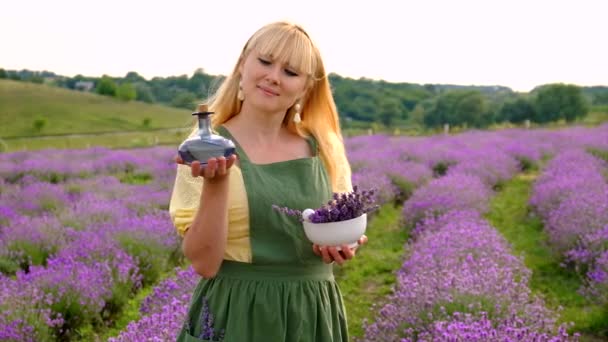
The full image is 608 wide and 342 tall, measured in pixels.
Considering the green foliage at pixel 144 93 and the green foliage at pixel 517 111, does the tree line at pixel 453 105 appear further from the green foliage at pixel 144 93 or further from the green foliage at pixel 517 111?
the green foliage at pixel 144 93

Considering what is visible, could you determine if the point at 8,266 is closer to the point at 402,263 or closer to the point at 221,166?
the point at 402,263

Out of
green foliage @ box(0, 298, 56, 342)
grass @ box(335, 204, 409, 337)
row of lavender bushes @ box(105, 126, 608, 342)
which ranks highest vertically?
row of lavender bushes @ box(105, 126, 608, 342)

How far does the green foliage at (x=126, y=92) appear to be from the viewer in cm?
7344

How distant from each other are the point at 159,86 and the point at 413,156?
2530 inches

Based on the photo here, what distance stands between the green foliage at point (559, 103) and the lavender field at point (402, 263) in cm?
3800

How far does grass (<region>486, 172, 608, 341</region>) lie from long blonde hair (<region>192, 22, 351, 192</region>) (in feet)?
6.37

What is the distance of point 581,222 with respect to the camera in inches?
216

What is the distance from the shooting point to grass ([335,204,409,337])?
200 inches

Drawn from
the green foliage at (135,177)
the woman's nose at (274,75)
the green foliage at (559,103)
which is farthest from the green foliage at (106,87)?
the woman's nose at (274,75)

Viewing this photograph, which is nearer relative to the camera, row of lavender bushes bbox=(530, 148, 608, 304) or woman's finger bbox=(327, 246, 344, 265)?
woman's finger bbox=(327, 246, 344, 265)

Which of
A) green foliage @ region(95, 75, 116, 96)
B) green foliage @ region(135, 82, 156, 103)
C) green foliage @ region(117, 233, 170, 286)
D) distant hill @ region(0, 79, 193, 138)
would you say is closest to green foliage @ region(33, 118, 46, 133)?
distant hill @ region(0, 79, 193, 138)

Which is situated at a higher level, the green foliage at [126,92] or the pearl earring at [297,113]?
the pearl earring at [297,113]

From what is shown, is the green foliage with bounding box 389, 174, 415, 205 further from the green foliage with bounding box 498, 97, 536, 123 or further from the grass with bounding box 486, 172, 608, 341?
the green foliage with bounding box 498, 97, 536, 123

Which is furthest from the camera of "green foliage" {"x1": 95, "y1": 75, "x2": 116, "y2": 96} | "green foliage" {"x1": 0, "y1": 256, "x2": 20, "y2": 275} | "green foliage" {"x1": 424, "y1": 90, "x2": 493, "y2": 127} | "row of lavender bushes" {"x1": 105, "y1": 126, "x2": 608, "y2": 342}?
"green foliage" {"x1": 95, "y1": 75, "x2": 116, "y2": 96}
